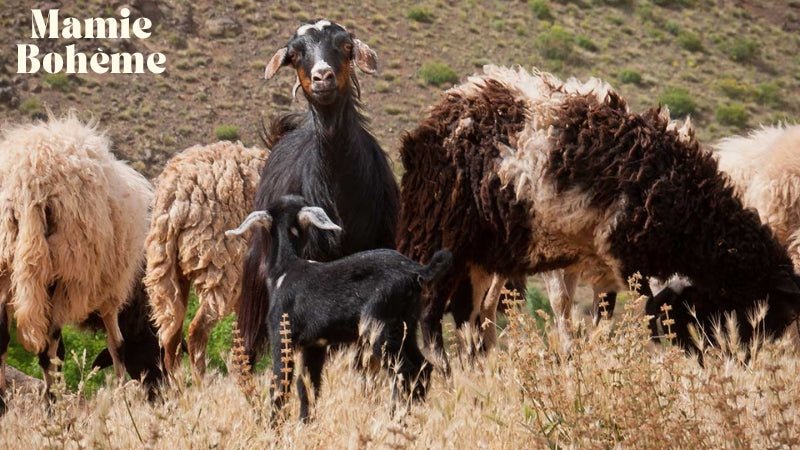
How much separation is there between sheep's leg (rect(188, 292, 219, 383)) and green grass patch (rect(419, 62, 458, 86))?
123 ft

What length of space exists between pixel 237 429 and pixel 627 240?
3.65m

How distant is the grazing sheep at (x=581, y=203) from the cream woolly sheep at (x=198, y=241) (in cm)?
278

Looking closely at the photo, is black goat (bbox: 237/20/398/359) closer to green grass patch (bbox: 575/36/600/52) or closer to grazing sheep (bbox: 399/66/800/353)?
grazing sheep (bbox: 399/66/800/353)

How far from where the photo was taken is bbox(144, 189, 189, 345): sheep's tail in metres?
11.1

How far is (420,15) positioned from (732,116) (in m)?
14.0

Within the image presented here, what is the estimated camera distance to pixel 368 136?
7555 mm

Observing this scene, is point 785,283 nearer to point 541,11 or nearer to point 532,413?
point 532,413

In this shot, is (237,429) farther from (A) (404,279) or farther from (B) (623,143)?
(B) (623,143)

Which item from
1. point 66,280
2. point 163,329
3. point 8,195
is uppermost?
point 8,195

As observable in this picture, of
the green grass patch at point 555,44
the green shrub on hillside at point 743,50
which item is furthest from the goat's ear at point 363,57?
the green shrub on hillside at point 743,50

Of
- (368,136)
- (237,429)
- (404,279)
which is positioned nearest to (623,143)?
(368,136)

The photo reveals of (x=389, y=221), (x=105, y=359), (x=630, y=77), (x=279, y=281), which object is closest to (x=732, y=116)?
(x=630, y=77)

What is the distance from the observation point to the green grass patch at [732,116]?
4991cm

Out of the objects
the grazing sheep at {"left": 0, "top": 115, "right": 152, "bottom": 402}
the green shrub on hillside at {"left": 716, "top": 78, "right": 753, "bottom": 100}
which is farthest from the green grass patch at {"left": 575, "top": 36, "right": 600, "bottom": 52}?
the grazing sheep at {"left": 0, "top": 115, "right": 152, "bottom": 402}
